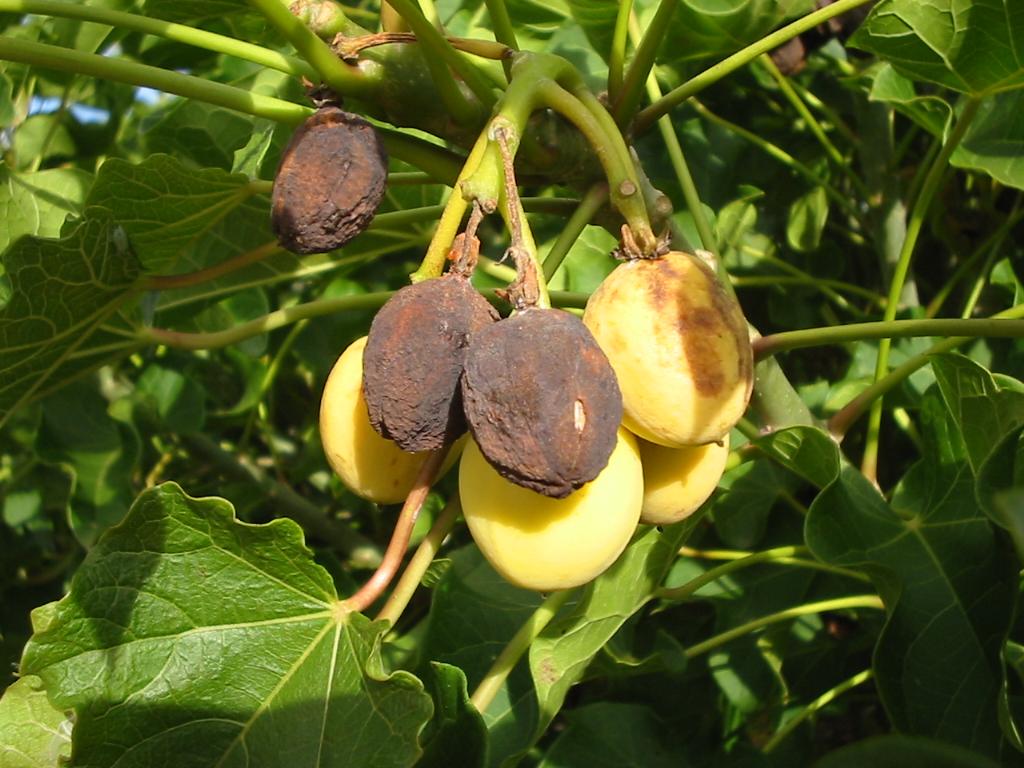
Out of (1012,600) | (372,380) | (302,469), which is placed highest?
(372,380)

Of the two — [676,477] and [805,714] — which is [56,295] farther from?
[805,714]

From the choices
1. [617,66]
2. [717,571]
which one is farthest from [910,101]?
[717,571]

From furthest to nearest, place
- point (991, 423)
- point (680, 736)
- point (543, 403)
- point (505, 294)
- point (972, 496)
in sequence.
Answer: point (680, 736) → point (972, 496) → point (991, 423) → point (505, 294) → point (543, 403)

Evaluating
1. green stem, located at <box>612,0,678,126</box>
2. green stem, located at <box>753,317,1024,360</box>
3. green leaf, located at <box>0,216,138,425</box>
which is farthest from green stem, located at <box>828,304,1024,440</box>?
green leaf, located at <box>0,216,138,425</box>

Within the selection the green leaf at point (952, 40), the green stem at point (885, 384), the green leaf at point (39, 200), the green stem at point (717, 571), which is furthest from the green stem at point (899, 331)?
the green leaf at point (39, 200)

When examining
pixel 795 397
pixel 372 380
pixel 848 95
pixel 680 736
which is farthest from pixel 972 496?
pixel 848 95

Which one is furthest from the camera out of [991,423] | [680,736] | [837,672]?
[837,672]

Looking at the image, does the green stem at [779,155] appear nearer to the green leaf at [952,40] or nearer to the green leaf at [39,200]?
the green leaf at [952,40]

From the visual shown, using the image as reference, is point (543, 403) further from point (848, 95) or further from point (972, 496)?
point (848, 95)
